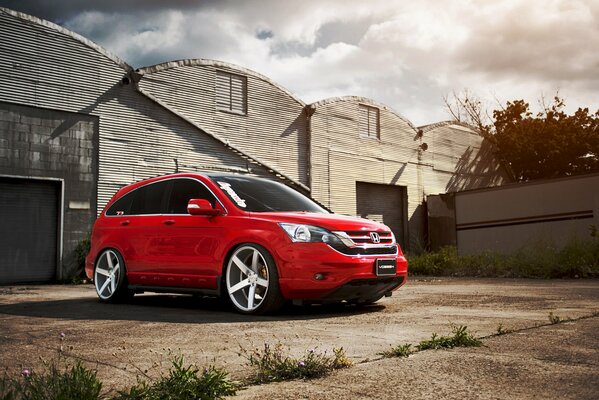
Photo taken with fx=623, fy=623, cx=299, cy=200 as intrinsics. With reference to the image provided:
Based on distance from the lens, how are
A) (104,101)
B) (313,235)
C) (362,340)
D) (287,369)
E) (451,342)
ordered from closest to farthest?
(287,369) < (451,342) < (362,340) < (313,235) < (104,101)

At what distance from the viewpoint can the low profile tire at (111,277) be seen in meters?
8.21

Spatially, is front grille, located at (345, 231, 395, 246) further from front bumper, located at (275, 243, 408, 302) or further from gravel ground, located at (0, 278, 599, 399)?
gravel ground, located at (0, 278, 599, 399)

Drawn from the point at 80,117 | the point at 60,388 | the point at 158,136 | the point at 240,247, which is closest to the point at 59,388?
the point at 60,388

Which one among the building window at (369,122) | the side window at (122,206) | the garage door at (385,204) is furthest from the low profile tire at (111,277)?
the building window at (369,122)

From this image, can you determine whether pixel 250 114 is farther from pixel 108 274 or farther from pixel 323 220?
pixel 323 220

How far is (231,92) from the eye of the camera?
2192 cm

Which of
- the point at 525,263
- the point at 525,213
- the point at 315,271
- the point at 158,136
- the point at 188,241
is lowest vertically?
the point at 525,263

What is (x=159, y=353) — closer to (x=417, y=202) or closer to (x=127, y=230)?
(x=127, y=230)

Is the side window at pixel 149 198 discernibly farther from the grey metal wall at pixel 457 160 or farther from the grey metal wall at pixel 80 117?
the grey metal wall at pixel 457 160

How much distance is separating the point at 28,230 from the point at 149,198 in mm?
9548

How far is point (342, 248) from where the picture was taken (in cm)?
653

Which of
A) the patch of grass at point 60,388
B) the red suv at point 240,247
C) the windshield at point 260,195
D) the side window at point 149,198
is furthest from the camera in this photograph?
the side window at point 149,198

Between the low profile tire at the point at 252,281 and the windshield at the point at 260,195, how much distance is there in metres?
0.60

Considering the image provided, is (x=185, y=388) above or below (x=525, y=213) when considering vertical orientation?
below
